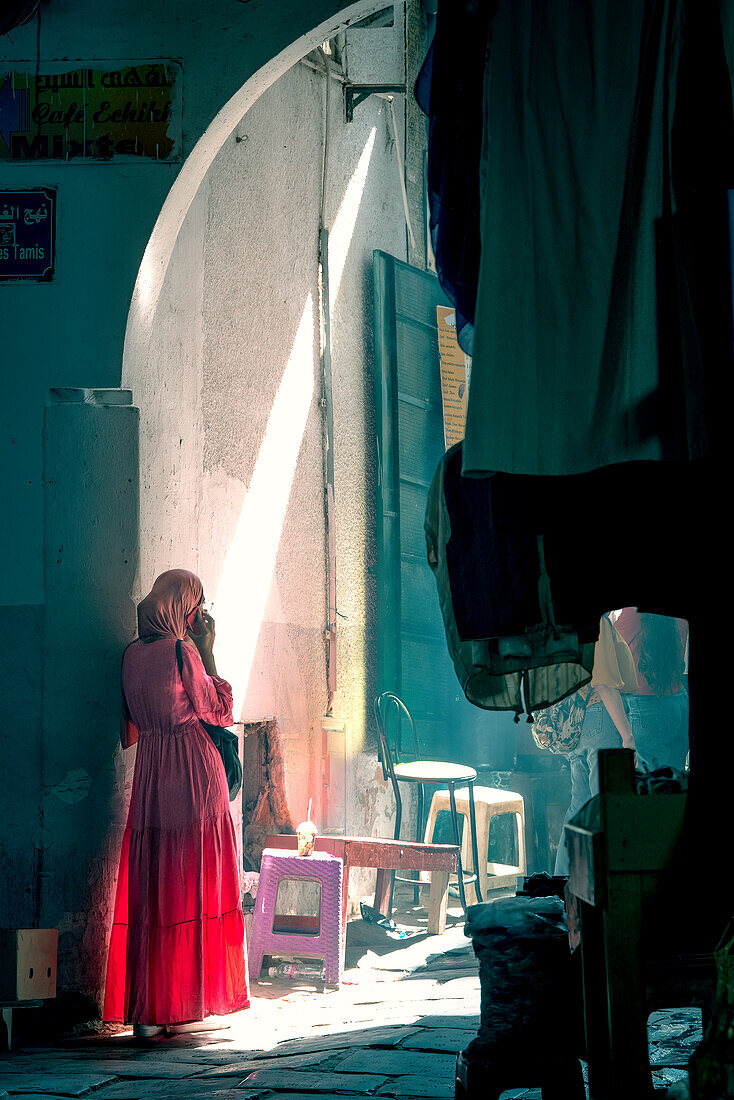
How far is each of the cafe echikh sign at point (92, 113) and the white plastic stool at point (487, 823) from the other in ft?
15.1

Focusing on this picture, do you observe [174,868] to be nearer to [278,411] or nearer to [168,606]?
[168,606]

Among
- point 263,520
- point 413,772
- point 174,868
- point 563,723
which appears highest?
point 263,520

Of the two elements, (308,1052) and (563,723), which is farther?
(563,723)

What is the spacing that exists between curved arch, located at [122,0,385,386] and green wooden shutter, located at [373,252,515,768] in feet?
11.2

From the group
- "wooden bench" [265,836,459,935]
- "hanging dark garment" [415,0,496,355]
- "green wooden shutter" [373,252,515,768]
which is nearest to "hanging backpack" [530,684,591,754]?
"wooden bench" [265,836,459,935]

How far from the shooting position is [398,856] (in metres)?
6.54

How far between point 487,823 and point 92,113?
4.99m

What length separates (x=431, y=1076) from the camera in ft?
10.4

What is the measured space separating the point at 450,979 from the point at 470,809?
199cm

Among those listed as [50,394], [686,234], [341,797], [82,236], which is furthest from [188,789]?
[686,234]

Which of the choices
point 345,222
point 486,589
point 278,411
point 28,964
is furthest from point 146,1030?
point 345,222

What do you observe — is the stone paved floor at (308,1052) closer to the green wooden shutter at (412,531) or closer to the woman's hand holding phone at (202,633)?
the woman's hand holding phone at (202,633)

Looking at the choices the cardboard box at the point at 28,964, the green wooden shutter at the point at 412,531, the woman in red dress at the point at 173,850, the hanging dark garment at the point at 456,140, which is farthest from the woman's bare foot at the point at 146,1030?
the green wooden shutter at the point at 412,531

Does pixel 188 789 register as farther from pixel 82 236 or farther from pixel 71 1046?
pixel 82 236
